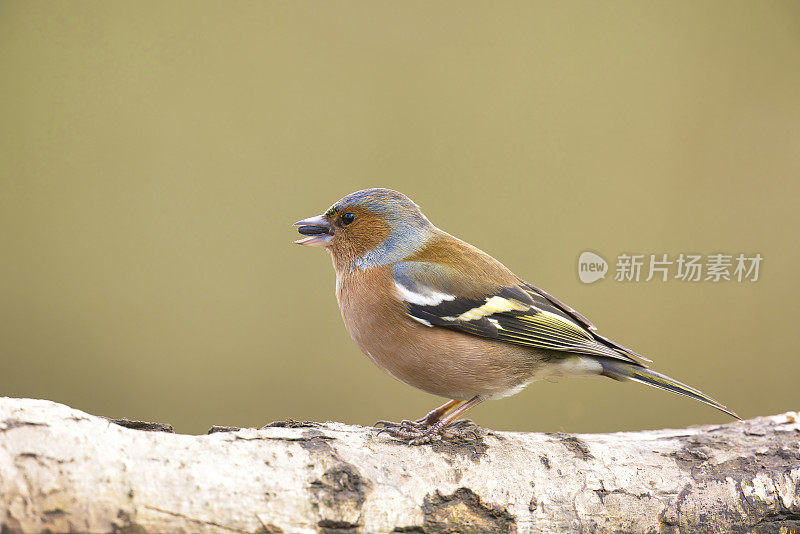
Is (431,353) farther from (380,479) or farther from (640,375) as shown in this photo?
(640,375)

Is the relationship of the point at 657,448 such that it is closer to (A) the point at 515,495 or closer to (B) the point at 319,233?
(A) the point at 515,495

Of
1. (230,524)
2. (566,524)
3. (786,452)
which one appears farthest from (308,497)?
(786,452)

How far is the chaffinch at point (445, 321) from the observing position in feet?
8.29

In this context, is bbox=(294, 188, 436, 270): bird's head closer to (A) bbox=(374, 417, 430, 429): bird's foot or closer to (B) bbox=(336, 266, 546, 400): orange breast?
(B) bbox=(336, 266, 546, 400): orange breast

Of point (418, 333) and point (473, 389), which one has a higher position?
point (418, 333)

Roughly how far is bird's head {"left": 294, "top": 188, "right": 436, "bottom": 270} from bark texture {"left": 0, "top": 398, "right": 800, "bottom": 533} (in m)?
0.74

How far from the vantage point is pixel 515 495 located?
2.29m

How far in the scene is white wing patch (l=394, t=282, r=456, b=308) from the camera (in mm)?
2561

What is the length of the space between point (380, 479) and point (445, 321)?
0.64 meters

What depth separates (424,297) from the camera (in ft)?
8.46

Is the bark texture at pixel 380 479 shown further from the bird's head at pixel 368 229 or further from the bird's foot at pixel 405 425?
the bird's head at pixel 368 229

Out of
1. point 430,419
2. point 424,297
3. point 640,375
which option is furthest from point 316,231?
point 640,375

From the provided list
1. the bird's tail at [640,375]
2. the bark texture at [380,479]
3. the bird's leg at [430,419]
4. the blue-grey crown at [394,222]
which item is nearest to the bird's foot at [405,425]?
the bird's leg at [430,419]

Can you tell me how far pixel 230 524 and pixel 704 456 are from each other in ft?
5.65
